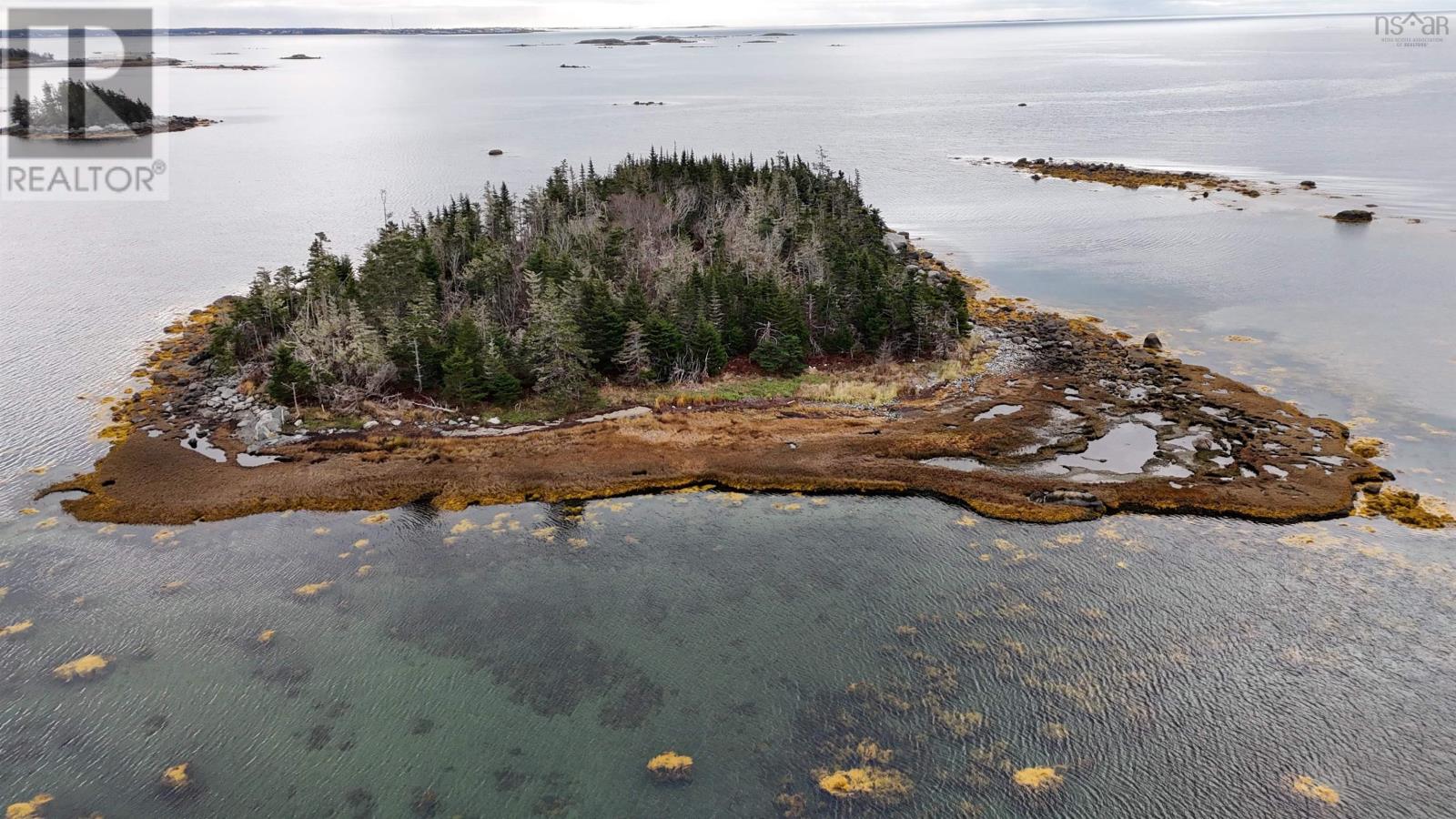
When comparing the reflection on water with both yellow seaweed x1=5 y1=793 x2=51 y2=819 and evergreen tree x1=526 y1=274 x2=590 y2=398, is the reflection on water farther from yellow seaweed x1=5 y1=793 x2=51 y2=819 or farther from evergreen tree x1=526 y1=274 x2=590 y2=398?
evergreen tree x1=526 y1=274 x2=590 y2=398

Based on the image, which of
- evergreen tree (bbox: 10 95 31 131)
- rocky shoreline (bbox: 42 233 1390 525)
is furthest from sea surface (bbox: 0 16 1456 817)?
evergreen tree (bbox: 10 95 31 131)

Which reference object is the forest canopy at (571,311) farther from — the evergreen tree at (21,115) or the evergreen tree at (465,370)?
the evergreen tree at (21,115)

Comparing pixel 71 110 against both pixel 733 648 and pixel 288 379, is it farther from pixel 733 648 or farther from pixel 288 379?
pixel 733 648

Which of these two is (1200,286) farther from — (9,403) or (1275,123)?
(1275,123)

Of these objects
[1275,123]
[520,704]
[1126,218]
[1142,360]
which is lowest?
[520,704]

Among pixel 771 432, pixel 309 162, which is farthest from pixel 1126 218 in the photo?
pixel 309 162

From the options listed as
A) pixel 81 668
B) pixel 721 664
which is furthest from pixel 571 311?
pixel 81 668
